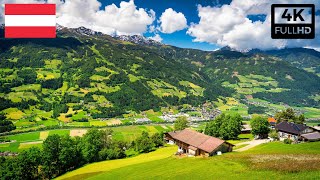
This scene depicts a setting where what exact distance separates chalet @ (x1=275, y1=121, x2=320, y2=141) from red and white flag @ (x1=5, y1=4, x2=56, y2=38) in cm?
9395

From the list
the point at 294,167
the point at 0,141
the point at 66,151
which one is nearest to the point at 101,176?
the point at 66,151

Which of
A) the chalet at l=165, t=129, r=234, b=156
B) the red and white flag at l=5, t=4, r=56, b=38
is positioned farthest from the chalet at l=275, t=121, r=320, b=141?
the red and white flag at l=5, t=4, r=56, b=38

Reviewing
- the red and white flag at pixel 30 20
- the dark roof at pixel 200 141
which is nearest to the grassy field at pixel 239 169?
the dark roof at pixel 200 141

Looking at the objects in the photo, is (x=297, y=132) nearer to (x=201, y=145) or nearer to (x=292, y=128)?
(x=292, y=128)

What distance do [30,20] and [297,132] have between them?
101479 mm

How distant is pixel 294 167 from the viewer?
48906 millimetres

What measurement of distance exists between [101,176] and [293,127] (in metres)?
76.7

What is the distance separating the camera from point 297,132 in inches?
4274

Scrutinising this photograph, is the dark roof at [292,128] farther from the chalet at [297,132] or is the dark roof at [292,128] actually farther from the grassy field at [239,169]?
the grassy field at [239,169]

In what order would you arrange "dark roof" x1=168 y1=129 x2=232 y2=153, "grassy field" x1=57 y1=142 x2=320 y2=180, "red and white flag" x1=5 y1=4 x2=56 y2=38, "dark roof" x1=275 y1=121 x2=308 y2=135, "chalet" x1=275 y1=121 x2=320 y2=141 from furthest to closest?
"dark roof" x1=275 y1=121 x2=308 y2=135, "chalet" x1=275 y1=121 x2=320 y2=141, "dark roof" x1=168 y1=129 x2=232 y2=153, "grassy field" x1=57 y1=142 x2=320 y2=180, "red and white flag" x1=5 y1=4 x2=56 y2=38

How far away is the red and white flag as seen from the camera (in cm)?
3188

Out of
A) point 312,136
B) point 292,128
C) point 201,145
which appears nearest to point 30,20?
point 201,145

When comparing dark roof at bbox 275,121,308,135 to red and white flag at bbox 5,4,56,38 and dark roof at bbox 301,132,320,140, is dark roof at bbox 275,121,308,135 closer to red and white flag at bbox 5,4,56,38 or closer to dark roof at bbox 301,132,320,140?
dark roof at bbox 301,132,320,140

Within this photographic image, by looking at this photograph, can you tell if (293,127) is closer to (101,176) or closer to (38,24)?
(101,176)
